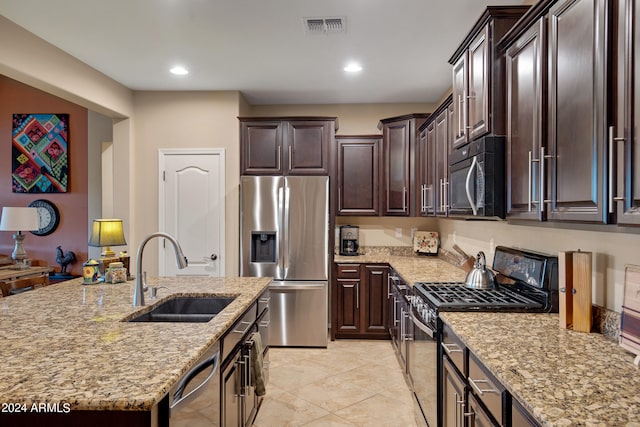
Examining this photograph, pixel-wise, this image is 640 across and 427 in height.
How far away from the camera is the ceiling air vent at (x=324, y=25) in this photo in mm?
2680

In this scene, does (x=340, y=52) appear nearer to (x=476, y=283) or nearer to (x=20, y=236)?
(x=476, y=283)

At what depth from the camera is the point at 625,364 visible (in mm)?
1301

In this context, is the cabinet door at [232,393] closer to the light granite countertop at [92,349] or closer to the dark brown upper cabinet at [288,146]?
the light granite countertop at [92,349]

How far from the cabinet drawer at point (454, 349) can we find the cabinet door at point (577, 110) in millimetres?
680

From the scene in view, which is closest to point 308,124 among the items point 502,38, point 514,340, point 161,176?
point 161,176

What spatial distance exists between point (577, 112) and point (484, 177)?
27.6 inches

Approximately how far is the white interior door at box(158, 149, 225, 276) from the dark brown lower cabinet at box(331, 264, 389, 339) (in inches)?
53.3

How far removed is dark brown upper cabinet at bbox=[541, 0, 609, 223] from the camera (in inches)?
48.2

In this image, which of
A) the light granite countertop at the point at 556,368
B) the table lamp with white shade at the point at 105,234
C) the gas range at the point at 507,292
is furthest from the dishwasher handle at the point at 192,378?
the table lamp with white shade at the point at 105,234

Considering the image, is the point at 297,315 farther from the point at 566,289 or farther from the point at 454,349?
the point at 566,289

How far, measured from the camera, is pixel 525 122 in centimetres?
175

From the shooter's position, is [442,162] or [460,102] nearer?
[460,102]

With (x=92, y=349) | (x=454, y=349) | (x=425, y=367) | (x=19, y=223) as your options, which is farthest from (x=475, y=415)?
(x=19, y=223)

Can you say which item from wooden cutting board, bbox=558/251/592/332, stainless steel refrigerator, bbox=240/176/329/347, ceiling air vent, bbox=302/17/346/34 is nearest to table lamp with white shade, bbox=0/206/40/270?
stainless steel refrigerator, bbox=240/176/329/347
